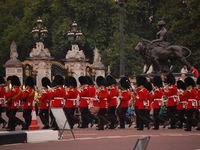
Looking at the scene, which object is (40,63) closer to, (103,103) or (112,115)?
(112,115)

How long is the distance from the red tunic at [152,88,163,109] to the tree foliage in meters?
25.9

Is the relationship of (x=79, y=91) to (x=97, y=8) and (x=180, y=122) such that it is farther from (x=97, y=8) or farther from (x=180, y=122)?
(x=97, y=8)

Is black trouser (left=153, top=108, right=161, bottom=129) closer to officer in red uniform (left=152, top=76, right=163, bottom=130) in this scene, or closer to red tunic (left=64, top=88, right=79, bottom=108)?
officer in red uniform (left=152, top=76, right=163, bottom=130)

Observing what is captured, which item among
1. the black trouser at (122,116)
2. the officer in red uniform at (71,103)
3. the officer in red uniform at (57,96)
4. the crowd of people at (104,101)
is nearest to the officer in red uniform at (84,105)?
the crowd of people at (104,101)

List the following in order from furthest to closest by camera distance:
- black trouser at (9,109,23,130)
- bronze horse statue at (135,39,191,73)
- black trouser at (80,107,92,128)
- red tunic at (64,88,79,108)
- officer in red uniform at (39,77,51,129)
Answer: bronze horse statue at (135,39,191,73), black trouser at (80,107,92,128), red tunic at (64,88,79,108), officer in red uniform at (39,77,51,129), black trouser at (9,109,23,130)

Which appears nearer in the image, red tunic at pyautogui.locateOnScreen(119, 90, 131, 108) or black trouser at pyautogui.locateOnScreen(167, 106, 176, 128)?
black trouser at pyautogui.locateOnScreen(167, 106, 176, 128)

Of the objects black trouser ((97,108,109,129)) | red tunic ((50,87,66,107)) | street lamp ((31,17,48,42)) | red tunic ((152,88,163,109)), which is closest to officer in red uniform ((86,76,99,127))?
black trouser ((97,108,109,129))

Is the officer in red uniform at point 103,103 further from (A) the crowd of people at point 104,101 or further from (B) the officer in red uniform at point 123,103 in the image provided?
(B) the officer in red uniform at point 123,103

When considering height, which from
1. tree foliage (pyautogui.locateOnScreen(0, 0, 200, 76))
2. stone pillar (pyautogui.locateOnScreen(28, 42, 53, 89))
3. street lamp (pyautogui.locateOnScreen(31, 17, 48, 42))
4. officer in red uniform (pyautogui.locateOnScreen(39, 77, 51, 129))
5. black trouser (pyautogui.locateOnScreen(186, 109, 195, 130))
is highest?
tree foliage (pyautogui.locateOnScreen(0, 0, 200, 76))

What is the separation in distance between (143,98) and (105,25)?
37720mm

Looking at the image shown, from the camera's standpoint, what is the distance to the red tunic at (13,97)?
85.3ft

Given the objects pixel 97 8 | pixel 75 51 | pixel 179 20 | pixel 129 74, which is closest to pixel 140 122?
pixel 75 51

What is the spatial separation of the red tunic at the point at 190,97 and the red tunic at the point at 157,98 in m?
0.93

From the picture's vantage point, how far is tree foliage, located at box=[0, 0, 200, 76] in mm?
55438
